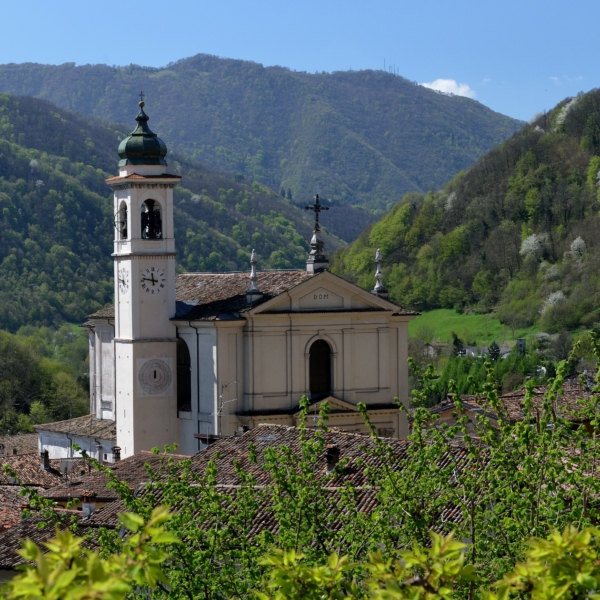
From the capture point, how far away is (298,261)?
142750 mm

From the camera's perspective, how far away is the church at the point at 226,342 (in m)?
46.8

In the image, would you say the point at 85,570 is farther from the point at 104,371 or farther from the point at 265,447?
the point at 104,371

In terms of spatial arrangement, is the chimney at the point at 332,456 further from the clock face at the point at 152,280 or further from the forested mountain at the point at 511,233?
the forested mountain at the point at 511,233

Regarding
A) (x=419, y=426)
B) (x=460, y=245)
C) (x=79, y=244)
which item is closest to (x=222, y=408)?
(x=419, y=426)

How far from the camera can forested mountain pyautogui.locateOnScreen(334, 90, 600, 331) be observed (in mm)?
124500

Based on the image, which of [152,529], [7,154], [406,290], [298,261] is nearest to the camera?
[152,529]

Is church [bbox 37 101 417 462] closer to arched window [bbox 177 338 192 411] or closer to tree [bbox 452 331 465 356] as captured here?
arched window [bbox 177 338 192 411]

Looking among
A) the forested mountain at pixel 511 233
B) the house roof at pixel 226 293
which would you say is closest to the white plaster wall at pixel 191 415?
the house roof at pixel 226 293

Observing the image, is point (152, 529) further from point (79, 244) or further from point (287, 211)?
point (287, 211)

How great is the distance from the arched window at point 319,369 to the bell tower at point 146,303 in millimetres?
4390

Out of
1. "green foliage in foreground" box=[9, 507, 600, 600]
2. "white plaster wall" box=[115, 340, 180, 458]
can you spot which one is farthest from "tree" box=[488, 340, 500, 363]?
"green foliage in foreground" box=[9, 507, 600, 600]

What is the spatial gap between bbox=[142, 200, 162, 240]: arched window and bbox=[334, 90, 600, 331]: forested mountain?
70924 mm

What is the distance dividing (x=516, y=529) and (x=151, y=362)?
1344 inches

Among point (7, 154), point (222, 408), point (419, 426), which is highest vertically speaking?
point (7, 154)
